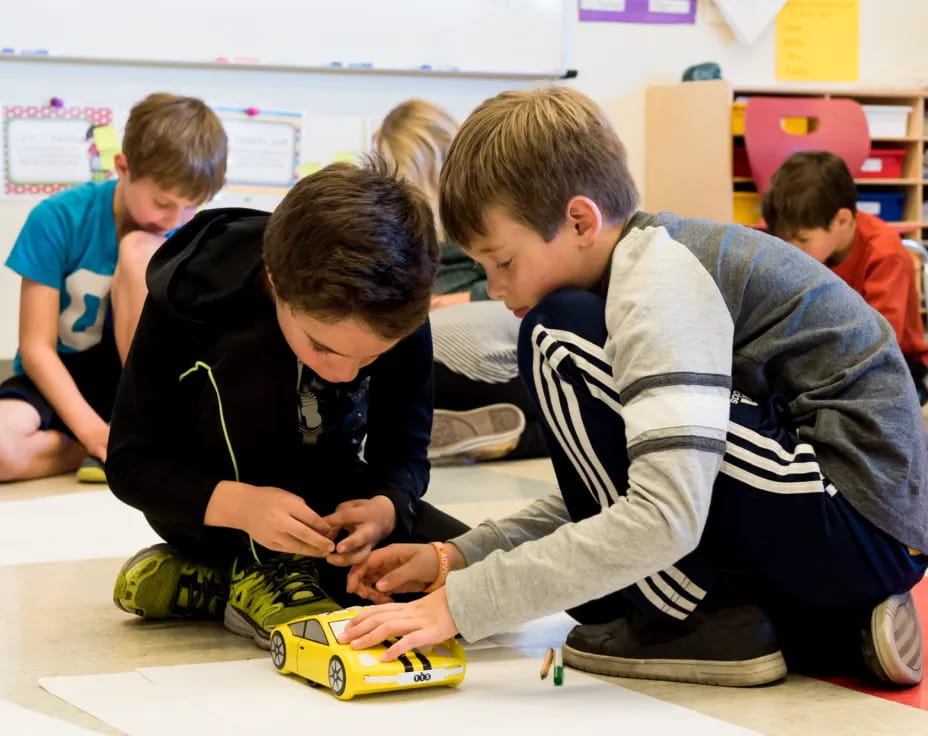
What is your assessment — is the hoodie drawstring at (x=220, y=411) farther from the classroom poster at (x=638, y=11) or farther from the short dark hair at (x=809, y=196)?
the classroom poster at (x=638, y=11)

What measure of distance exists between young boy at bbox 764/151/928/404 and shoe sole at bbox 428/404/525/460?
0.85 m

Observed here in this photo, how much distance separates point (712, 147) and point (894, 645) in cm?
298

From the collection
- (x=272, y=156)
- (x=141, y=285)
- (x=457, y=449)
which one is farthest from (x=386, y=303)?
(x=272, y=156)

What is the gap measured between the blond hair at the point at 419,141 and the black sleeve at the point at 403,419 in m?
1.24

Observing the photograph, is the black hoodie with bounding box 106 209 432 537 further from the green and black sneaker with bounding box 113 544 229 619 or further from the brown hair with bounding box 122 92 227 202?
the brown hair with bounding box 122 92 227 202

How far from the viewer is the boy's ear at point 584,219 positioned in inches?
42.3

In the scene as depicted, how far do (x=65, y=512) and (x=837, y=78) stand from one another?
3295 millimetres

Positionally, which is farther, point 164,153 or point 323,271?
point 164,153

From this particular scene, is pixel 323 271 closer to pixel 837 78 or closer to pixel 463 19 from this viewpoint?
pixel 463 19

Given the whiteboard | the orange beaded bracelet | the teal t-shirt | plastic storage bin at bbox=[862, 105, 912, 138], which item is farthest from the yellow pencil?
plastic storage bin at bbox=[862, 105, 912, 138]

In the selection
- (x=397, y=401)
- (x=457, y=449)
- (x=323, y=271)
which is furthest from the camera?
(x=457, y=449)

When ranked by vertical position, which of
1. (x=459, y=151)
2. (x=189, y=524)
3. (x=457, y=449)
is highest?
(x=459, y=151)

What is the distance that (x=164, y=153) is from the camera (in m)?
2.11

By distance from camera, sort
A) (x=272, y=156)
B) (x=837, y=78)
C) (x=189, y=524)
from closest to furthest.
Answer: (x=189, y=524), (x=272, y=156), (x=837, y=78)
